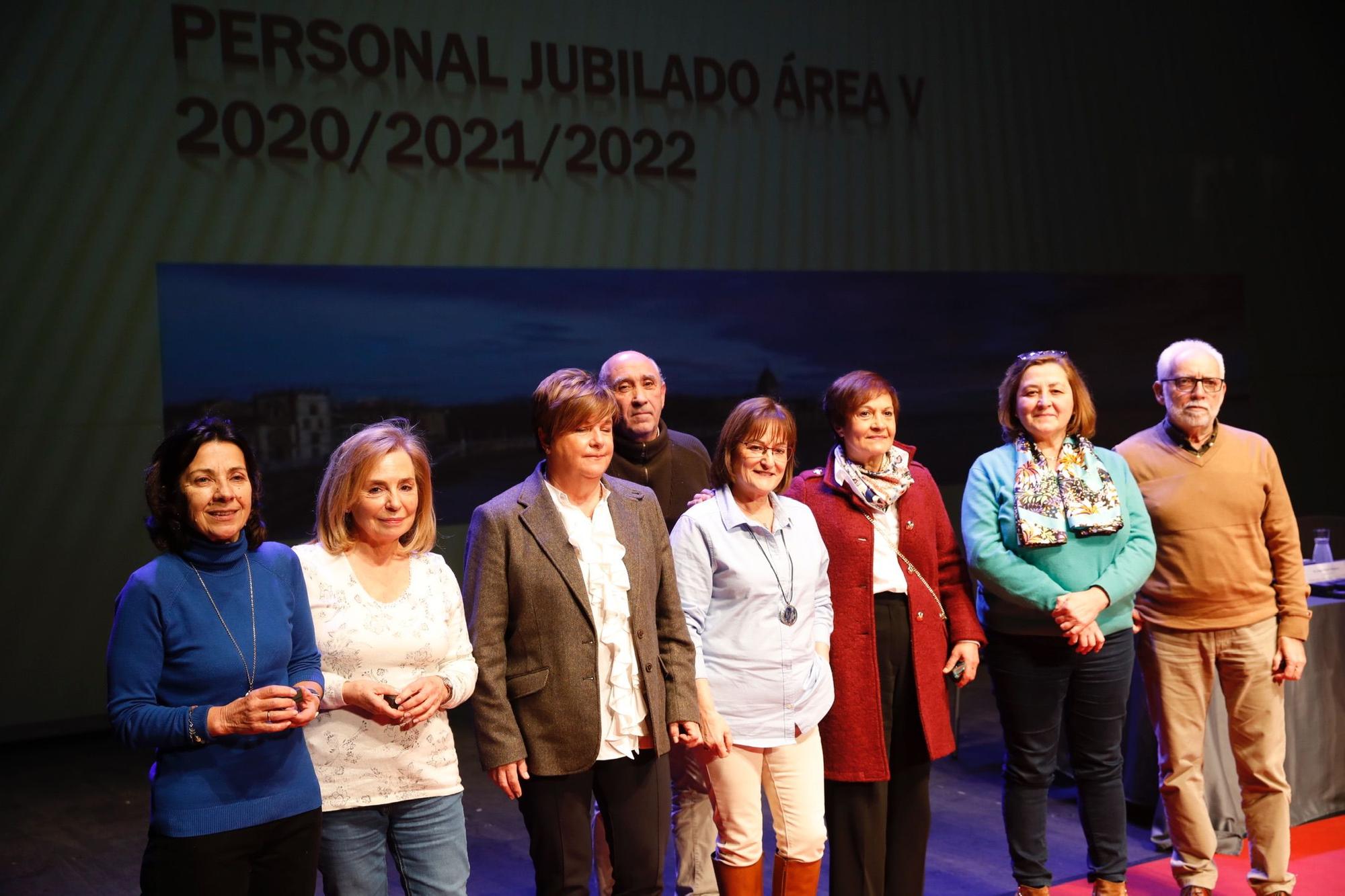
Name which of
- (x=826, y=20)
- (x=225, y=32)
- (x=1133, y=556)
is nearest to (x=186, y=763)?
(x=1133, y=556)

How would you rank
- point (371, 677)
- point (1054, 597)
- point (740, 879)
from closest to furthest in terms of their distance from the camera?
point (371, 677) → point (740, 879) → point (1054, 597)

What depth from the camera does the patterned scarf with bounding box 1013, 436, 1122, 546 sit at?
3244 millimetres

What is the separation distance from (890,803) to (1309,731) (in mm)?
2069

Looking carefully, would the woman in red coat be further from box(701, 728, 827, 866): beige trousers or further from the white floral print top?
the white floral print top

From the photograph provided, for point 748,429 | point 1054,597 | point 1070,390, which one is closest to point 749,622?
point 748,429

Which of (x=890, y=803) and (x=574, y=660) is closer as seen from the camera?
(x=574, y=660)

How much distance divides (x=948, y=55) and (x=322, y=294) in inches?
176

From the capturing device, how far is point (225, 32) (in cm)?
627

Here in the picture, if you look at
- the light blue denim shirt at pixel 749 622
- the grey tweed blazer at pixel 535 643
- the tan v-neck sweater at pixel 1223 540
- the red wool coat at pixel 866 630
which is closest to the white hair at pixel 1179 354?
the tan v-neck sweater at pixel 1223 540

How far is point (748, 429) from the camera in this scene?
2.94 meters

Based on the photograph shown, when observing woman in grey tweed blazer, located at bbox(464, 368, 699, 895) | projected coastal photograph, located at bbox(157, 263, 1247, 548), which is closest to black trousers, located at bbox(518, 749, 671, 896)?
woman in grey tweed blazer, located at bbox(464, 368, 699, 895)

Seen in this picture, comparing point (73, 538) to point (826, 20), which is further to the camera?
point (826, 20)

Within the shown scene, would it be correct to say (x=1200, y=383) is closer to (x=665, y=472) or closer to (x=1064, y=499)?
(x=1064, y=499)

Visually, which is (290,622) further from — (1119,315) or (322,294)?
(1119,315)
